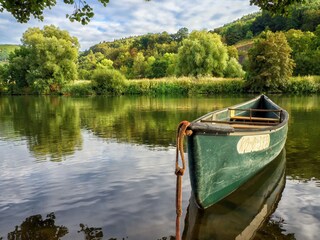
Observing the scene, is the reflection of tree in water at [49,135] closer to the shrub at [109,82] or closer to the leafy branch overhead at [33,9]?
the leafy branch overhead at [33,9]

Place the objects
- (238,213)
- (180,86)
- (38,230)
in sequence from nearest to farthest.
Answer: (38,230), (238,213), (180,86)

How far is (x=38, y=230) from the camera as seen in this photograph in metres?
5.47

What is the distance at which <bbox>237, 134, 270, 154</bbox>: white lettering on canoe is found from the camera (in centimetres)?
623

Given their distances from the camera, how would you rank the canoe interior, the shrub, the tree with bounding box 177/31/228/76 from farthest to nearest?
the shrub, the tree with bounding box 177/31/228/76, the canoe interior

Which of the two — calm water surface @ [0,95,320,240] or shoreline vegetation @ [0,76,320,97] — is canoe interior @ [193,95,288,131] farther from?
shoreline vegetation @ [0,76,320,97]

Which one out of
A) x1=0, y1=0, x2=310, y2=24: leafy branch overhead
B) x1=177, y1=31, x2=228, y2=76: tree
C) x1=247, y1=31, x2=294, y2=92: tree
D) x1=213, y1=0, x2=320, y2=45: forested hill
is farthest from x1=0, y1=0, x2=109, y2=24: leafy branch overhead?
x1=213, y1=0, x2=320, y2=45: forested hill

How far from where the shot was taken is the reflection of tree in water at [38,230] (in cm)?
523

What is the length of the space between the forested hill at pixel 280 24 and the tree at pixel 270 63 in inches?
949

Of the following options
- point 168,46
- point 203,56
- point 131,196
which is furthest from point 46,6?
point 168,46

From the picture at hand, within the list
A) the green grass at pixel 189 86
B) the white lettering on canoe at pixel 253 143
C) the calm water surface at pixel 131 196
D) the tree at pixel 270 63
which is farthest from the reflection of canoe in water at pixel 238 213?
the green grass at pixel 189 86

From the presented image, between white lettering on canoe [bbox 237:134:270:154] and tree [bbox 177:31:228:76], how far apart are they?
4248 centimetres

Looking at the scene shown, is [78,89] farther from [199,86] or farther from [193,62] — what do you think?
[199,86]

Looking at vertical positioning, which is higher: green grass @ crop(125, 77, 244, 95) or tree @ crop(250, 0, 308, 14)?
tree @ crop(250, 0, 308, 14)

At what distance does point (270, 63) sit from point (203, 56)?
1148cm
